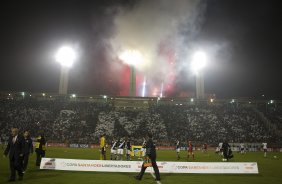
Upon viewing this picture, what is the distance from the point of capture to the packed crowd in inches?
2297

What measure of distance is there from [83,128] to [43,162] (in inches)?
1703

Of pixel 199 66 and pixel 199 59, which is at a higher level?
pixel 199 59

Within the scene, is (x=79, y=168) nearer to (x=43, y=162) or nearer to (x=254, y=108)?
(x=43, y=162)

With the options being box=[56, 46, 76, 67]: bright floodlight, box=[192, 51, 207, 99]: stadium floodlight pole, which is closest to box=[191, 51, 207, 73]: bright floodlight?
box=[192, 51, 207, 99]: stadium floodlight pole

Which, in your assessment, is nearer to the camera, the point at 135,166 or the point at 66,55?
the point at 135,166

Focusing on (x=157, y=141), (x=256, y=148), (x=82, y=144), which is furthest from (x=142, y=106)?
(x=256, y=148)

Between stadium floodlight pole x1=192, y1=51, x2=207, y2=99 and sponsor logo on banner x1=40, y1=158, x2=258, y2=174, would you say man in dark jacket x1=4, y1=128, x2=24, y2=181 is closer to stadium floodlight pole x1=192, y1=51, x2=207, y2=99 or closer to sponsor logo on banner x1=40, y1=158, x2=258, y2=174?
sponsor logo on banner x1=40, y1=158, x2=258, y2=174

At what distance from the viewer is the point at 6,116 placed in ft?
201

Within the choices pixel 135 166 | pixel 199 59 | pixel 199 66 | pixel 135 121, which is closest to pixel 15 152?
pixel 135 166

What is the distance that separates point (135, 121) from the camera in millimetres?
65250

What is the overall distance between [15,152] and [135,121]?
5155cm

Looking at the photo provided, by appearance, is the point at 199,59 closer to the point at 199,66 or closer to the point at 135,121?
the point at 199,66

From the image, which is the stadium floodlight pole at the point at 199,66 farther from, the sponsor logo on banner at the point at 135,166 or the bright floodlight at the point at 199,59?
the sponsor logo on banner at the point at 135,166

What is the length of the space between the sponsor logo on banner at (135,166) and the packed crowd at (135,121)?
3794cm
